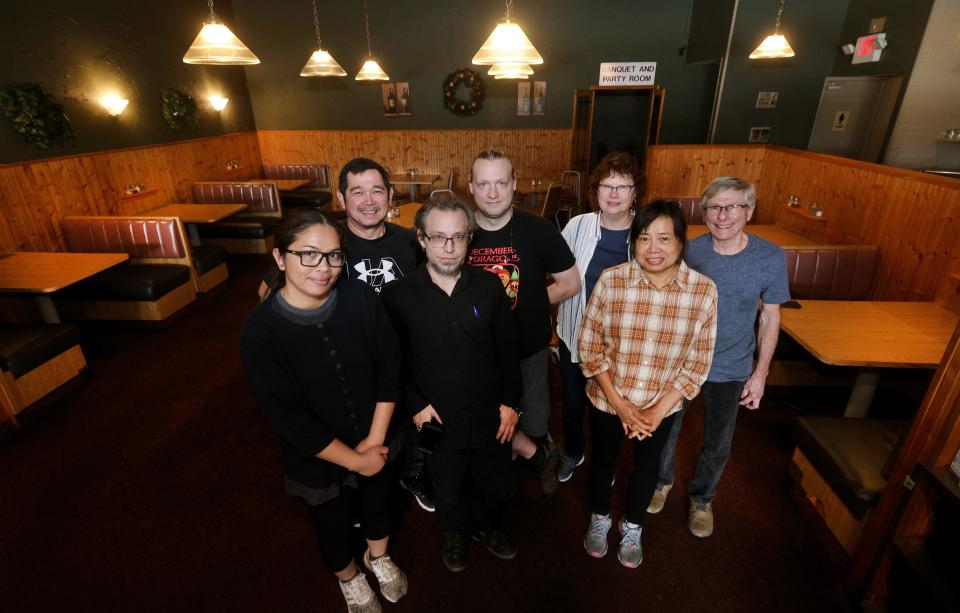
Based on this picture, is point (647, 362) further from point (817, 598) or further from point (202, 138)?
point (202, 138)

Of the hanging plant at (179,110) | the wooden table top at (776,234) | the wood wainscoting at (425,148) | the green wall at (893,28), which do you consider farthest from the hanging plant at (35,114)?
the green wall at (893,28)

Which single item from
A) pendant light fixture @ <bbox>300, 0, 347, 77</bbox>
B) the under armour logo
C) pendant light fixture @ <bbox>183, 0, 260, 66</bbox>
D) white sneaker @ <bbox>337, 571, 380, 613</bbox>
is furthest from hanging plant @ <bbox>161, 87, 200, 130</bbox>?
white sneaker @ <bbox>337, 571, 380, 613</bbox>

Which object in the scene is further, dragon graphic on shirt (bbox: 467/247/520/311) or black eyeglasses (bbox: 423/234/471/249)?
dragon graphic on shirt (bbox: 467/247/520/311)

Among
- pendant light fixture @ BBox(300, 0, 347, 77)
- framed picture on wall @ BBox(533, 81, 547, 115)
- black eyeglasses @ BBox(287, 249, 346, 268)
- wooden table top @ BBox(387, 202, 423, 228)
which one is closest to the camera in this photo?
black eyeglasses @ BBox(287, 249, 346, 268)

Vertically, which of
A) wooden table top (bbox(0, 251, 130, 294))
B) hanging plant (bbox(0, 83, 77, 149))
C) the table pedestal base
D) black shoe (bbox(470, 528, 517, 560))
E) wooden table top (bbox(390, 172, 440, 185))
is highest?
hanging plant (bbox(0, 83, 77, 149))

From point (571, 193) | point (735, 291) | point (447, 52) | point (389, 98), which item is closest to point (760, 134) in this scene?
point (571, 193)

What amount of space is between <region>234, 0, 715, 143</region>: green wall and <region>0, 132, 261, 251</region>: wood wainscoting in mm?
2120

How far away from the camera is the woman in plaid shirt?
1646 millimetres

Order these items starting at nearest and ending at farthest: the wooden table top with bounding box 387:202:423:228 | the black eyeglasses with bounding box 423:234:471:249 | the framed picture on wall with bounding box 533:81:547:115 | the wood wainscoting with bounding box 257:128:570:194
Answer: the black eyeglasses with bounding box 423:234:471:249, the wooden table top with bounding box 387:202:423:228, the framed picture on wall with bounding box 533:81:547:115, the wood wainscoting with bounding box 257:128:570:194

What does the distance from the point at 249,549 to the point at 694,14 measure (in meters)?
9.49

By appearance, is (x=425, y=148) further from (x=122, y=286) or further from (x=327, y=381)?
(x=327, y=381)

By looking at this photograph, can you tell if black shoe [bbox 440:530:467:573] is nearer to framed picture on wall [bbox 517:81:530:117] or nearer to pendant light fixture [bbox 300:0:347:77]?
pendant light fixture [bbox 300:0:347:77]

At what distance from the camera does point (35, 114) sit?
177 inches

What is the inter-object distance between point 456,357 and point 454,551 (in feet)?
3.44
